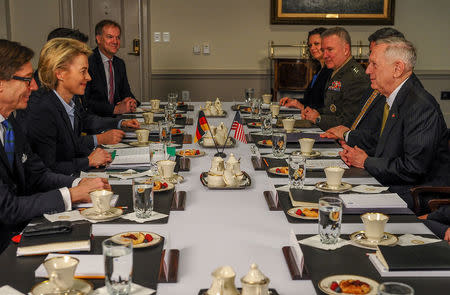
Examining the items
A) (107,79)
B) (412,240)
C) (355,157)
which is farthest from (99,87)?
(412,240)

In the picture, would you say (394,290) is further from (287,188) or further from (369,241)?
(287,188)

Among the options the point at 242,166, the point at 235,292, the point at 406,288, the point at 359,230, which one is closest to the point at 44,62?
the point at 242,166

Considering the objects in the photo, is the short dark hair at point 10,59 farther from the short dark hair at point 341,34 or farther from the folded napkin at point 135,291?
the short dark hair at point 341,34

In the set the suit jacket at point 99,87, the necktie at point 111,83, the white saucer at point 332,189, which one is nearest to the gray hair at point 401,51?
the white saucer at point 332,189

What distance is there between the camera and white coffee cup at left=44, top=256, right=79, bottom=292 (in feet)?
4.50

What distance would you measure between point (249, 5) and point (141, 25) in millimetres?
1461

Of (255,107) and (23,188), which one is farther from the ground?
(255,107)

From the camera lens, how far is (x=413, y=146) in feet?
9.43

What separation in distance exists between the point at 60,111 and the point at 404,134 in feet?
5.94

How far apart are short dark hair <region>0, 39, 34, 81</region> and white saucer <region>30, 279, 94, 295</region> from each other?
1183mm

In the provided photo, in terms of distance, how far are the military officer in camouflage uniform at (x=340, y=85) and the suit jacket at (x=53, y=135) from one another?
78.9 inches

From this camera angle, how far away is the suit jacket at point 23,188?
2.11 m

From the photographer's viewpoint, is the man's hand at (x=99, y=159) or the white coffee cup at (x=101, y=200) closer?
the white coffee cup at (x=101, y=200)

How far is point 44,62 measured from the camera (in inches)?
122
